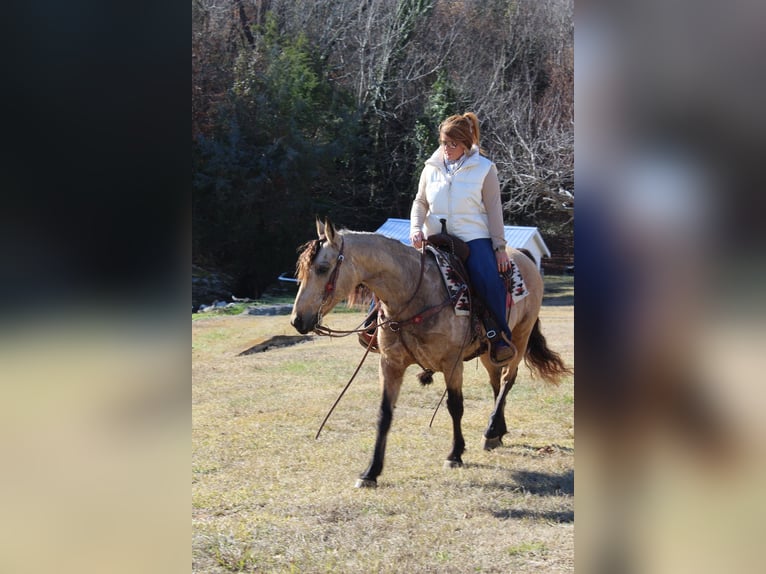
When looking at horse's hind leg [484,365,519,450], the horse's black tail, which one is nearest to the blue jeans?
horse's hind leg [484,365,519,450]

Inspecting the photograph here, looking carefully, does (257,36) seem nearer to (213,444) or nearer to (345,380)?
(345,380)

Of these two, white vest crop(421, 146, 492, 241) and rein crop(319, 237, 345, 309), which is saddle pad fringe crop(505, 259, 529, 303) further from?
rein crop(319, 237, 345, 309)

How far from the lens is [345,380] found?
941cm

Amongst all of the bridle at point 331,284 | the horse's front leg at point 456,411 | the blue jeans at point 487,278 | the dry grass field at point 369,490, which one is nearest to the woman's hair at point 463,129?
the blue jeans at point 487,278

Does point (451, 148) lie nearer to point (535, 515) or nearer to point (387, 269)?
point (387, 269)

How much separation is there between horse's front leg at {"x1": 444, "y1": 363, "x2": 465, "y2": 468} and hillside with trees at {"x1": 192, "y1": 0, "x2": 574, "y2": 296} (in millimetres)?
17613

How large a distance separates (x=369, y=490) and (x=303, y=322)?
1257 millimetres

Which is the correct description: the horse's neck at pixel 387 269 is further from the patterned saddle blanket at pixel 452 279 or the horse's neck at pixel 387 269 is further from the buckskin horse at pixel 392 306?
the patterned saddle blanket at pixel 452 279

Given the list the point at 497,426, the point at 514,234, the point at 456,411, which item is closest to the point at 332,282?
the point at 456,411

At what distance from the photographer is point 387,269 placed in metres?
4.97

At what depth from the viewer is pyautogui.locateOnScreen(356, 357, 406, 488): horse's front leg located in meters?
5.04

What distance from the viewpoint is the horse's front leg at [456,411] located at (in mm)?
5336
